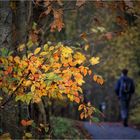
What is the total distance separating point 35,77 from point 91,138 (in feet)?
28.4

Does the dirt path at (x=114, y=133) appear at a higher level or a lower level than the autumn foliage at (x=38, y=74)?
lower

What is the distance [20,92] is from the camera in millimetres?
6316

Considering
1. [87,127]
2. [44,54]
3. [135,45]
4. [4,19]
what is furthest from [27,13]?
[135,45]

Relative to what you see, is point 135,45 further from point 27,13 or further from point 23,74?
point 23,74

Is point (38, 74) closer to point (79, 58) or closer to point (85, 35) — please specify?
point (79, 58)

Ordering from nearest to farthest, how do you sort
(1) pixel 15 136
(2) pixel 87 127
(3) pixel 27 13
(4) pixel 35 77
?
(4) pixel 35 77 → (1) pixel 15 136 → (3) pixel 27 13 → (2) pixel 87 127

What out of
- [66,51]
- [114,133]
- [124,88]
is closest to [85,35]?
[66,51]

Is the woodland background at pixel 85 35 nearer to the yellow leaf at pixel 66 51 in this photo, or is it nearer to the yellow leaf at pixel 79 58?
the yellow leaf at pixel 79 58

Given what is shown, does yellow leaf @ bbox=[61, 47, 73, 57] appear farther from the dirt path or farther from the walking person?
the walking person

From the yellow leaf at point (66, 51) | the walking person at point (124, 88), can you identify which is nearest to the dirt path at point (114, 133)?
the walking person at point (124, 88)

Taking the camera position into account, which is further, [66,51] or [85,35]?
[85,35]

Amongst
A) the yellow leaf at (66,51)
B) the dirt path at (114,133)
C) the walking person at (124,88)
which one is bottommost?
the dirt path at (114,133)

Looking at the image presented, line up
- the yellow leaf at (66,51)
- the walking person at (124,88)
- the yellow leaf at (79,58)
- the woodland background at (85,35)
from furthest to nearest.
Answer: the walking person at (124,88)
the woodland background at (85,35)
the yellow leaf at (79,58)
the yellow leaf at (66,51)

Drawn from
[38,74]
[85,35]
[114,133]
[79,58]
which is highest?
[85,35]
